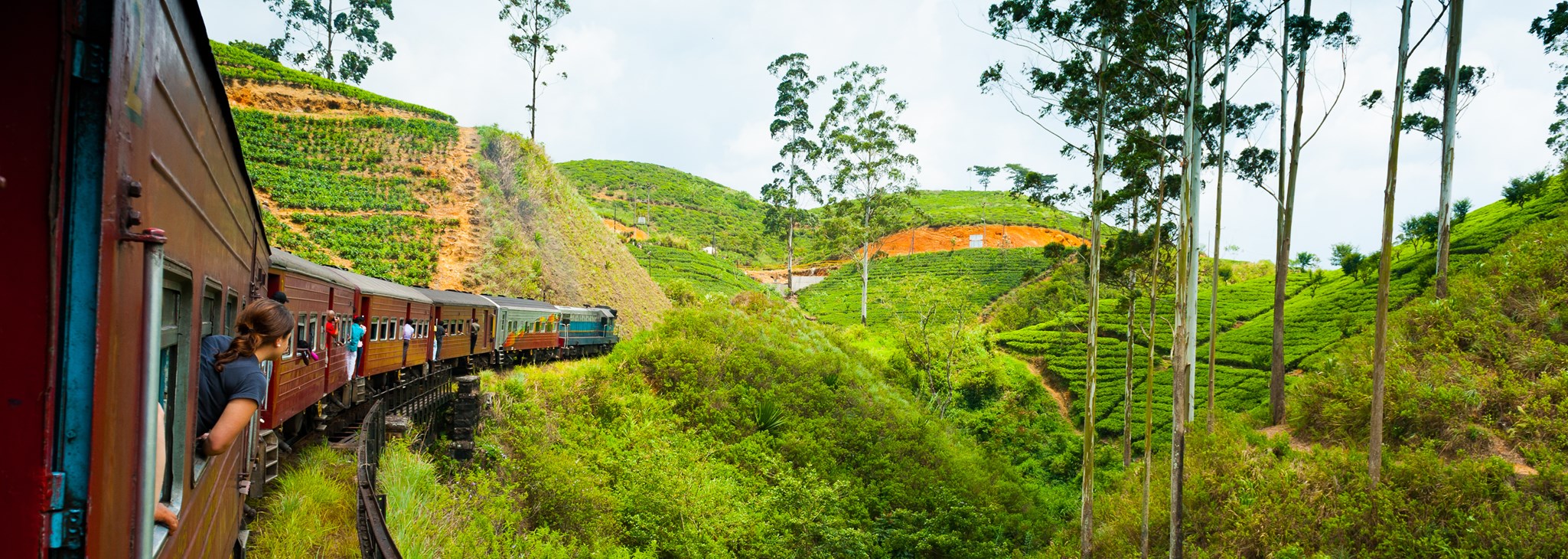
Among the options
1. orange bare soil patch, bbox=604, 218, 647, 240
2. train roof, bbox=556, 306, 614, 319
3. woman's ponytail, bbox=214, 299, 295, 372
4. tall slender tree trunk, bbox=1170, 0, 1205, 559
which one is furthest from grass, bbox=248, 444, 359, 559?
orange bare soil patch, bbox=604, 218, 647, 240

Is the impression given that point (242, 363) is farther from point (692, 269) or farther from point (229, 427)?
point (692, 269)

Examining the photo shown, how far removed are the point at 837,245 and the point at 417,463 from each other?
3005 cm

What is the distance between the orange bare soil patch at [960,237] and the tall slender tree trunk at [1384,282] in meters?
66.5

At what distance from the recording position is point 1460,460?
41.1 feet

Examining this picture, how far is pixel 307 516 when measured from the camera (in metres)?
7.16

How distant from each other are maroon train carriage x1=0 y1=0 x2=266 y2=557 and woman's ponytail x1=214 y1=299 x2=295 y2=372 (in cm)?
87

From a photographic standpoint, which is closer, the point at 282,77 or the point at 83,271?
the point at 83,271

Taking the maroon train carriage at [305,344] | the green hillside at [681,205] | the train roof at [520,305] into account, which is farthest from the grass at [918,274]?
the maroon train carriage at [305,344]

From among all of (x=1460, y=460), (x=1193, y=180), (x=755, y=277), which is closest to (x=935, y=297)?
(x=1193, y=180)

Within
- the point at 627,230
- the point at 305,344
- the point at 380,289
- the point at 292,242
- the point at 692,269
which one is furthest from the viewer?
the point at 627,230

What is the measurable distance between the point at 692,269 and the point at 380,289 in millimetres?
48981

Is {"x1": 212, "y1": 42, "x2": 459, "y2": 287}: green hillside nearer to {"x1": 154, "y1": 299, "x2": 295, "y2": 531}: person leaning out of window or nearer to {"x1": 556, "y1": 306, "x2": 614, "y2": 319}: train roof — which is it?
{"x1": 556, "y1": 306, "x2": 614, "y2": 319}: train roof

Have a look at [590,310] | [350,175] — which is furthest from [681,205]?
[590,310]

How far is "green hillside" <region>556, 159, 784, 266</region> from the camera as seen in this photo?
86562mm
